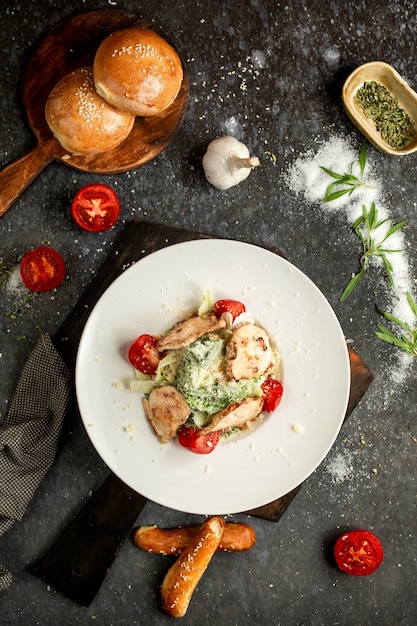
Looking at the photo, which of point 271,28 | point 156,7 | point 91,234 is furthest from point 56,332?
point 271,28

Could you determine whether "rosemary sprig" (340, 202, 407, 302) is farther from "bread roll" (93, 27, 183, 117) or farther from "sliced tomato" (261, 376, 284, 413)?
"bread roll" (93, 27, 183, 117)

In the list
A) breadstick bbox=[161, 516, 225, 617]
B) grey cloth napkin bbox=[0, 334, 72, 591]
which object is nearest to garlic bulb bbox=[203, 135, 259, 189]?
grey cloth napkin bbox=[0, 334, 72, 591]

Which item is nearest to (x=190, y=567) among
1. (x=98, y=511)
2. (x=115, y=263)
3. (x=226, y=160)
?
(x=98, y=511)

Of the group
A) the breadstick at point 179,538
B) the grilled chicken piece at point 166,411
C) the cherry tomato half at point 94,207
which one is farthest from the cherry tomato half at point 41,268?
the breadstick at point 179,538

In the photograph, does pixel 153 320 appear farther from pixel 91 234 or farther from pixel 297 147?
pixel 297 147

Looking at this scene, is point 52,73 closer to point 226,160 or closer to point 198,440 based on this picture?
point 226,160

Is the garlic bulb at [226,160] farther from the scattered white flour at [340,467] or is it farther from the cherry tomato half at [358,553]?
the cherry tomato half at [358,553]
